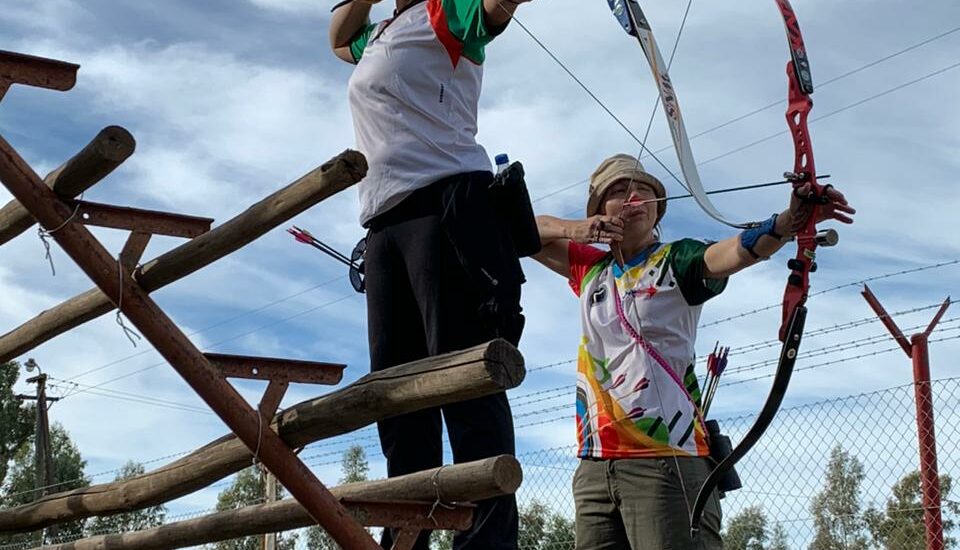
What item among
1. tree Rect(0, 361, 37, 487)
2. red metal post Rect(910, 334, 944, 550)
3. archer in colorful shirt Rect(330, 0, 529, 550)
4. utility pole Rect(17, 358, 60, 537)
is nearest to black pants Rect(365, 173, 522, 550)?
archer in colorful shirt Rect(330, 0, 529, 550)

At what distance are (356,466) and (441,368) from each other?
704 centimetres

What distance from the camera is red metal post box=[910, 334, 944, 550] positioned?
17.2ft

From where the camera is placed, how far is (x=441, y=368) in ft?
A: 7.64

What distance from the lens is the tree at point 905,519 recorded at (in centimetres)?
543

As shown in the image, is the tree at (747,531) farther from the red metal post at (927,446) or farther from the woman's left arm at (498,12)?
the woman's left arm at (498,12)

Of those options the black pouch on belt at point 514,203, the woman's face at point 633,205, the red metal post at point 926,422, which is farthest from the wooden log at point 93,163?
the red metal post at point 926,422

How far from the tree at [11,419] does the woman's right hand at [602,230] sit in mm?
26301

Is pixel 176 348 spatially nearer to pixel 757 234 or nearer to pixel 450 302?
pixel 450 302

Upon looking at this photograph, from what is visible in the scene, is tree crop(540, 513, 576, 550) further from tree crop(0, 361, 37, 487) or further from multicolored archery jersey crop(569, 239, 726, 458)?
tree crop(0, 361, 37, 487)

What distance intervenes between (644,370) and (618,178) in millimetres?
667

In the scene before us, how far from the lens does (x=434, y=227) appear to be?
104 inches

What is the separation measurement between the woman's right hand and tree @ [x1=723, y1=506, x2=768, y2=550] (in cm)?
261

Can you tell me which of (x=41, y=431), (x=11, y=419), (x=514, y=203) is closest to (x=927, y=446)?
(x=514, y=203)

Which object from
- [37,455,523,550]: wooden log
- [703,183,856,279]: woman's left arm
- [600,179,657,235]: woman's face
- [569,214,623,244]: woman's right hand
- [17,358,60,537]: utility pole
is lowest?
[37,455,523,550]: wooden log
